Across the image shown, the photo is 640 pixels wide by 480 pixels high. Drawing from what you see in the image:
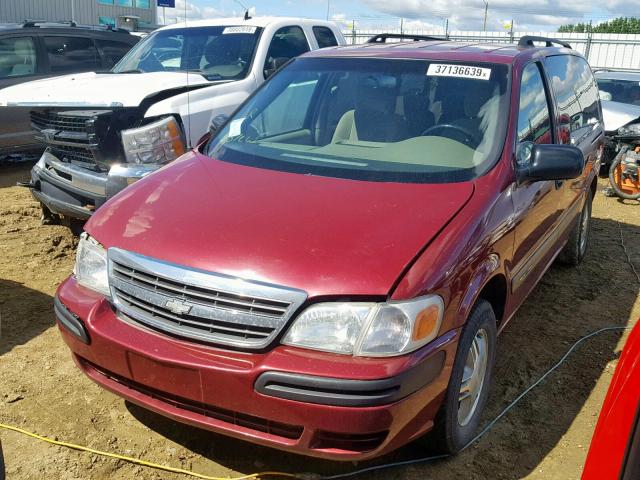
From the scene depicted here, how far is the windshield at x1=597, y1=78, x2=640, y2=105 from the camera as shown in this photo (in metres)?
10.6

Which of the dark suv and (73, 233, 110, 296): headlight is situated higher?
the dark suv

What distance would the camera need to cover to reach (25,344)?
3.78 metres

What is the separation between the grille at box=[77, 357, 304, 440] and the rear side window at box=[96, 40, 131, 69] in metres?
7.11

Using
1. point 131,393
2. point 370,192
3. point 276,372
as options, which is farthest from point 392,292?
point 131,393

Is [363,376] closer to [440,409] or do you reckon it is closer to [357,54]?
[440,409]

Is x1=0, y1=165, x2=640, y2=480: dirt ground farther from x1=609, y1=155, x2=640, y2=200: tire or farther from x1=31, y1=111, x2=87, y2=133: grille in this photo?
x1=609, y1=155, x2=640, y2=200: tire

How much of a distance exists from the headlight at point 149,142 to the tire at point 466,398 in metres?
2.84

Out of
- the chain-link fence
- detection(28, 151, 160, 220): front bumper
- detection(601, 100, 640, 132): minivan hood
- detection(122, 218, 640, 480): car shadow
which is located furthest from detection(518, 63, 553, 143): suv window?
the chain-link fence

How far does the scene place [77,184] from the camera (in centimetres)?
479

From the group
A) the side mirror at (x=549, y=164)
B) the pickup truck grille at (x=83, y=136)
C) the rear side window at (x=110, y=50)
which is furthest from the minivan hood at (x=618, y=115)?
the pickup truck grille at (x=83, y=136)

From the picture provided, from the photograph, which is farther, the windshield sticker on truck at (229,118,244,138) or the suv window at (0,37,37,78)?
the suv window at (0,37,37,78)

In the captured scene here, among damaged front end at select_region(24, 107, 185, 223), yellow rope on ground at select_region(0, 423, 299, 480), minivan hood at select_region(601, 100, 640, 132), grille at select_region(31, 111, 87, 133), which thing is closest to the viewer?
yellow rope on ground at select_region(0, 423, 299, 480)

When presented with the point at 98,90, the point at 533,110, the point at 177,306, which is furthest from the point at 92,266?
the point at 98,90

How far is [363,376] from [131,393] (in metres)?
1.02
